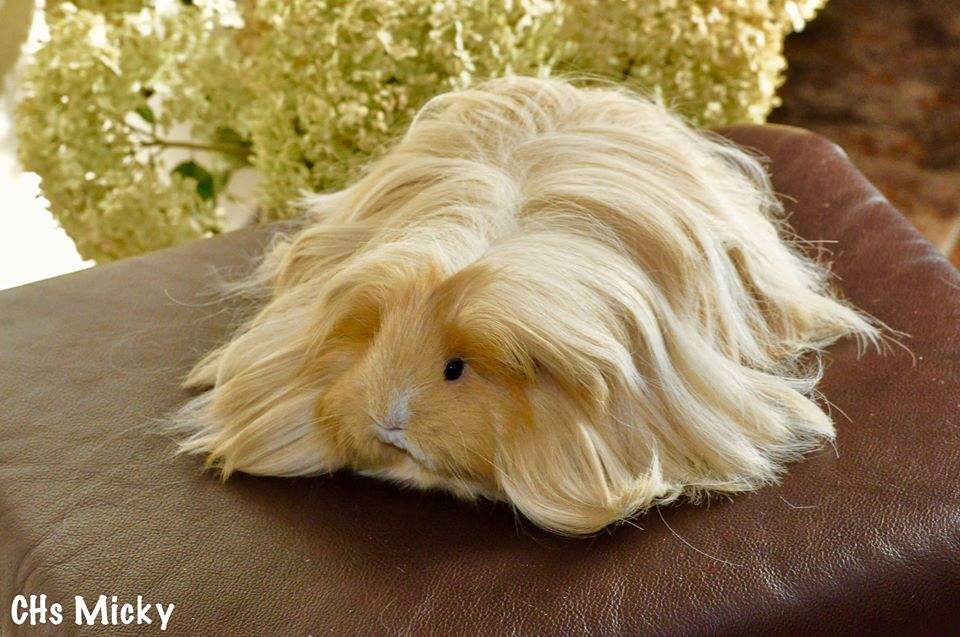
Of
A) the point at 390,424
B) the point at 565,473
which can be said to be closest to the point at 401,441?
the point at 390,424

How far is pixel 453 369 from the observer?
3.50 feet

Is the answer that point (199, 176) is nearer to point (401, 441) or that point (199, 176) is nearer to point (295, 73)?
point (295, 73)

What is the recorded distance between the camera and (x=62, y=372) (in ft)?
4.45

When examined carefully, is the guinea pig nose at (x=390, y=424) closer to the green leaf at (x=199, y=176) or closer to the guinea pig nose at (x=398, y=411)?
the guinea pig nose at (x=398, y=411)

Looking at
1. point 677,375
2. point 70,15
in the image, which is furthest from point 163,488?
point 70,15

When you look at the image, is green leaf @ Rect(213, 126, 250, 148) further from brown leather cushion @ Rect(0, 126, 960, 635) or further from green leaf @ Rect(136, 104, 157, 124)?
brown leather cushion @ Rect(0, 126, 960, 635)

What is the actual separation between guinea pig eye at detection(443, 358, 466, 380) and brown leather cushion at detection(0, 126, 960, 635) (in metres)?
0.14

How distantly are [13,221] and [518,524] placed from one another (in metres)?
2.26

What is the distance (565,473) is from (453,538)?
121 millimetres

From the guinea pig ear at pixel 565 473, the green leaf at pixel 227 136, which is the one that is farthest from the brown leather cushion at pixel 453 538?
the green leaf at pixel 227 136

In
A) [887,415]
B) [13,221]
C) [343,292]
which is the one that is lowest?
[13,221]

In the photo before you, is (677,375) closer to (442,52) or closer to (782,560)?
(782,560)

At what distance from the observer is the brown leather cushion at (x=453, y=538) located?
0.98 m

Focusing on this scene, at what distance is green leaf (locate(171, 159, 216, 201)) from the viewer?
2289 mm
